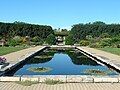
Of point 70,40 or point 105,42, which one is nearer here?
point 105,42

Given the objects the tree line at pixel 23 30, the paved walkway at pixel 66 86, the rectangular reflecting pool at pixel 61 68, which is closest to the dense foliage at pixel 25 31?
the tree line at pixel 23 30

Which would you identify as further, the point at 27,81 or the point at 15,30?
the point at 15,30

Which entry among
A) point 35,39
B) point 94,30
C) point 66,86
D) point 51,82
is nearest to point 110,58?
point 51,82

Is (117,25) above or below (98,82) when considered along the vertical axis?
above

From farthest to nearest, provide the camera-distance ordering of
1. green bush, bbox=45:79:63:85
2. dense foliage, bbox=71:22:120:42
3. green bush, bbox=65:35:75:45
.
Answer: dense foliage, bbox=71:22:120:42
green bush, bbox=65:35:75:45
green bush, bbox=45:79:63:85

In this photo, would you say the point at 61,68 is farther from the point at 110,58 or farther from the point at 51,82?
the point at 51,82

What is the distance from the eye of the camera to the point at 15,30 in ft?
143

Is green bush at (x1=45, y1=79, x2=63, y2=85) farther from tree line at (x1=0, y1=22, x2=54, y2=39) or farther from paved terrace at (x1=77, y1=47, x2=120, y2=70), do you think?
tree line at (x1=0, y1=22, x2=54, y2=39)

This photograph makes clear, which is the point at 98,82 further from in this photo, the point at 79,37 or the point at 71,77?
the point at 79,37

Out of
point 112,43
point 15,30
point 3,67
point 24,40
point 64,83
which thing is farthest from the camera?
point 15,30

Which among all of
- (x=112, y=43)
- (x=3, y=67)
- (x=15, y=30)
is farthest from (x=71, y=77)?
(x=15, y=30)

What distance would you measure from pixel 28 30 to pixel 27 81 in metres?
35.9

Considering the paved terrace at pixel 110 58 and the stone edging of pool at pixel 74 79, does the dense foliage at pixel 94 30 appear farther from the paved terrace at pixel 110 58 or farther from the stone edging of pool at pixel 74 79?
the stone edging of pool at pixel 74 79

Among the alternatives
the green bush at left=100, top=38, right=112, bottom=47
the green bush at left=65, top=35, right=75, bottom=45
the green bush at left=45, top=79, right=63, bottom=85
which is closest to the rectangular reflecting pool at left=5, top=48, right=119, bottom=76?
the green bush at left=45, top=79, right=63, bottom=85
